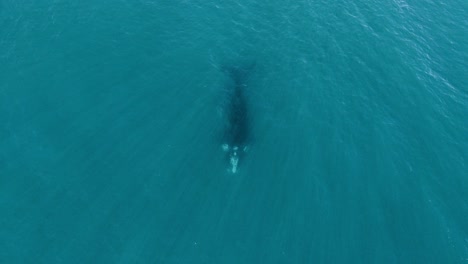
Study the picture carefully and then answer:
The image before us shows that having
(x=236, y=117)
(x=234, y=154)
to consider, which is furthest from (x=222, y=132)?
(x=234, y=154)

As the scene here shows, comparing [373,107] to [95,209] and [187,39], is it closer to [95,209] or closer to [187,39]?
[187,39]

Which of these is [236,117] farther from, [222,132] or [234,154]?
[234,154]

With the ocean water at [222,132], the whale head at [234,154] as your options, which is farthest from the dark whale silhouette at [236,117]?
the ocean water at [222,132]

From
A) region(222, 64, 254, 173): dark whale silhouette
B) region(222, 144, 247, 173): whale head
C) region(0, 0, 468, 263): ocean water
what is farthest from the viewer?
region(222, 64, 254, 173): dark whale silhouette

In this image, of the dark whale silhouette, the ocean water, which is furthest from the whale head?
the ocean water

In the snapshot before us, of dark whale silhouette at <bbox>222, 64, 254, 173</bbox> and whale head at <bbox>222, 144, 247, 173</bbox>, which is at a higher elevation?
dark whale silhouette at <bbox>222, 64, 254, 173</bbox>

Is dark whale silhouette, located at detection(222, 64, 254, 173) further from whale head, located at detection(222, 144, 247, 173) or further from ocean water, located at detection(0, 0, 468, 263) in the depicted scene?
ocean water, located at detection(0, 0, 468, 263)
